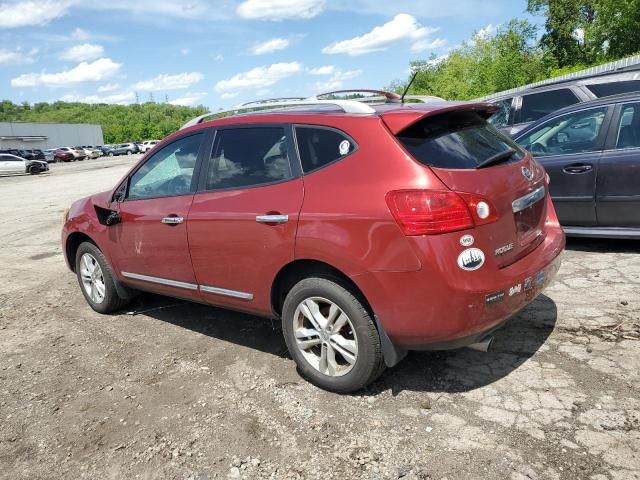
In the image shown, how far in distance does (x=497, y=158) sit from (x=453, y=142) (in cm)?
31

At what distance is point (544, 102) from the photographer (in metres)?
8.47

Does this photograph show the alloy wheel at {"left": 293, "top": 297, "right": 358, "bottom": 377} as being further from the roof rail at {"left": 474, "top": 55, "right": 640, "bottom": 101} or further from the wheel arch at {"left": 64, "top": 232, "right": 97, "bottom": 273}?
the roof rail at {"left": 474, "top": 55, "right": 640, "bottom": 101}

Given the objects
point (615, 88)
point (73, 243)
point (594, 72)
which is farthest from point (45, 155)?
point (615, 88)

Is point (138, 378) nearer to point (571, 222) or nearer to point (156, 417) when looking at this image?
point (156, 417)

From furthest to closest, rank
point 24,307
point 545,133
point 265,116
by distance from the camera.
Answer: point 545,133 → point 24,307 → point 265,116

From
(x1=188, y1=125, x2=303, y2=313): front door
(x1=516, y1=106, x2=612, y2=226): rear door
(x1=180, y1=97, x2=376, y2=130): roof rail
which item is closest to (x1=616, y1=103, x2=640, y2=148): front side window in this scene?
(x1=516, y1=106, x2=612, y2=226): rear door

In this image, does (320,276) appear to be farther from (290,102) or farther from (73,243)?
(73,243)

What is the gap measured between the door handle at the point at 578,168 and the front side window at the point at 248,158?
3577mm

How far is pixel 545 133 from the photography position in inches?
240

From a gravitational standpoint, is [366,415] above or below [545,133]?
below

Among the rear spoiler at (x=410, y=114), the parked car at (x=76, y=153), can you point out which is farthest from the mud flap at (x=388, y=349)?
the parked car at (x=76, y=153)

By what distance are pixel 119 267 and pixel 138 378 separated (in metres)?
1.34

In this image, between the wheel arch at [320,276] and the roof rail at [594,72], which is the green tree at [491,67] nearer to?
the roof rail at [594,72]

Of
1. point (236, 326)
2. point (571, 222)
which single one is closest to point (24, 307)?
point (236, 326)
